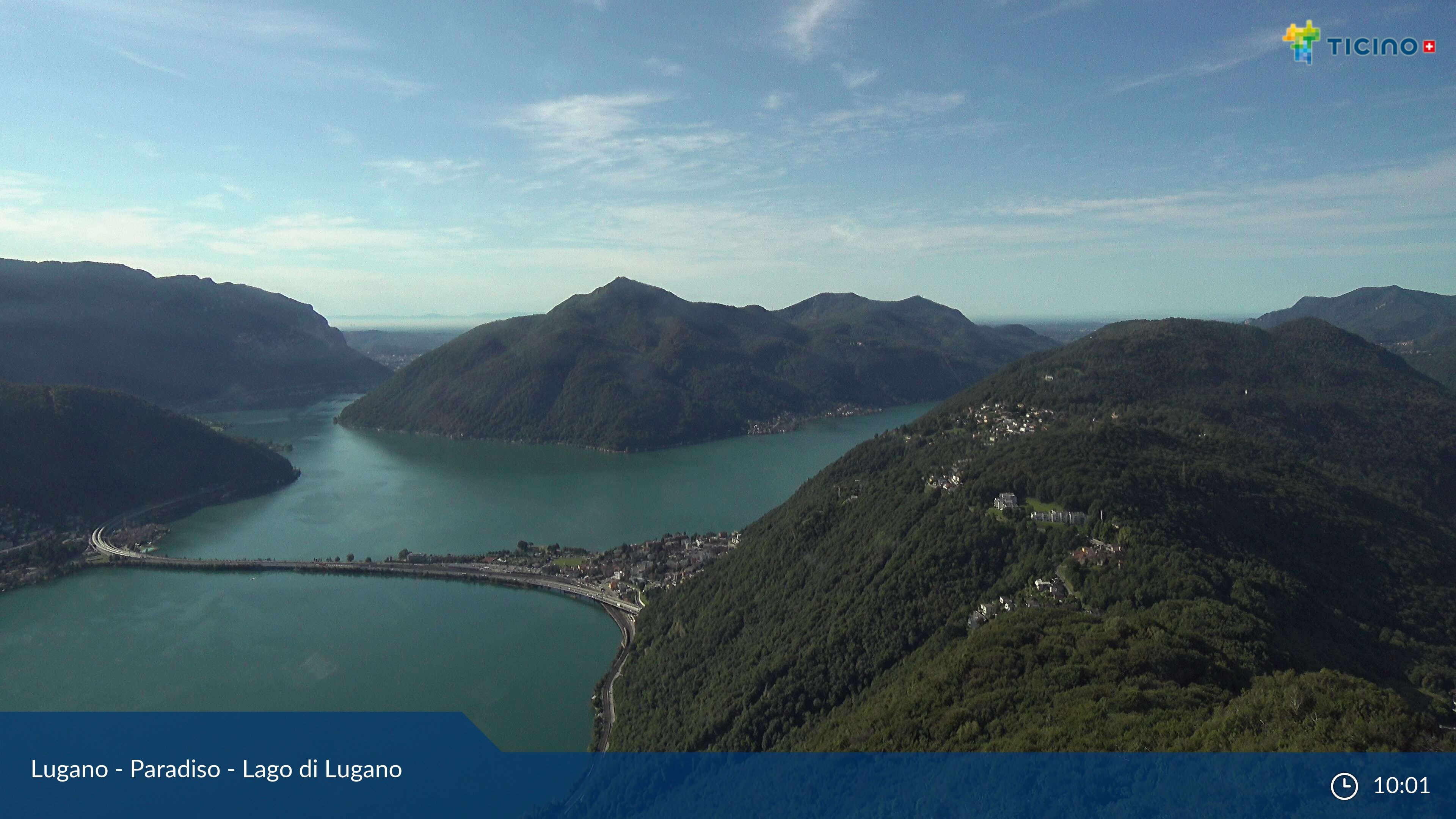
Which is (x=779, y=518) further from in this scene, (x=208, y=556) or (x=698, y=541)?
(x=208, y=556)

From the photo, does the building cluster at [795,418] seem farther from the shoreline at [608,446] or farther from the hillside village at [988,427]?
the hillside village at [988,427]

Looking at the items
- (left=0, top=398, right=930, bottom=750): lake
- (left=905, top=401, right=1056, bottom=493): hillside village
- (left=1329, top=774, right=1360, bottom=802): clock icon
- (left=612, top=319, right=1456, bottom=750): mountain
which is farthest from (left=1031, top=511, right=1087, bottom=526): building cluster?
(left=0, top=398, right=930, bottom=750): lake

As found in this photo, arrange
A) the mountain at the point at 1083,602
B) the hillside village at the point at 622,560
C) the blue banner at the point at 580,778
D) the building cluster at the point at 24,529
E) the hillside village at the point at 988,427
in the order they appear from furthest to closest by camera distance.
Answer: the building cluster at the point at 24,529 → the hillside village at the point at 622,560 → the hillside village at the point at 988,427 → the mountain at the point at 1083,602 → the blue banner at the point at 580,778

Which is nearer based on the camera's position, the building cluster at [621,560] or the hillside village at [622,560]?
the hillside village at [622,560]

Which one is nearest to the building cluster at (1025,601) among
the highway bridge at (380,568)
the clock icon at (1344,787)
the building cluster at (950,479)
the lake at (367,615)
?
the building cluster at (950,479)

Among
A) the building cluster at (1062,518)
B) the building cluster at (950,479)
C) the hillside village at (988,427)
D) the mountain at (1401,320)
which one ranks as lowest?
the building cluster at (1062,518)

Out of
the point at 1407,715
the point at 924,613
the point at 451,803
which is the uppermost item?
the point at 1407,715

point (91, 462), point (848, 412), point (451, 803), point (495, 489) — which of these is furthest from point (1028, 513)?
point (848, 412)
